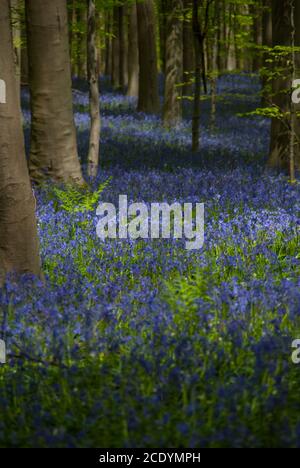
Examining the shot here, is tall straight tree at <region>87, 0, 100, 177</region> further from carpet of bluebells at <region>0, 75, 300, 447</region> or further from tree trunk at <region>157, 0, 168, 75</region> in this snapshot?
tree trunk at <region>157, 0, 168, 75</region>

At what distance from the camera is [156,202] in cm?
884

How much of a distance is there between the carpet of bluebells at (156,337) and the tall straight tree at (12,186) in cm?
26

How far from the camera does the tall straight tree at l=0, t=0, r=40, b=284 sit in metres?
5.21

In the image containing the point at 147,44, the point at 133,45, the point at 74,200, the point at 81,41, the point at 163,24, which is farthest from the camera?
the point at 81,41

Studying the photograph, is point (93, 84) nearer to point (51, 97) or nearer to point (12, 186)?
point (51, 97)

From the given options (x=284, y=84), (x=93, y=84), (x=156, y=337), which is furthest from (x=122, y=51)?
(x=156, y=337)

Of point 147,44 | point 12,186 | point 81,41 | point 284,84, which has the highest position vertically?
point 81,41

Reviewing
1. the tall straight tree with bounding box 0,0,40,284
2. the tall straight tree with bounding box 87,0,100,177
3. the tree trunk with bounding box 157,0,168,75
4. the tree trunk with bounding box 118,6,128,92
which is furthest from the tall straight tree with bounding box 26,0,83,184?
the tree trunk with bounding box 118,6,128,92

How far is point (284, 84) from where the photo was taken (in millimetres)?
11625

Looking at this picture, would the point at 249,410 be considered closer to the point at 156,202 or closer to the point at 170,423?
the point at 170,423

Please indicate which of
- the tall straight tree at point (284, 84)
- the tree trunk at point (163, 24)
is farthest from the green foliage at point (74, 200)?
the tree trunk at point (163, 24)

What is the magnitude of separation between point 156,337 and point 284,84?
8.27 metres

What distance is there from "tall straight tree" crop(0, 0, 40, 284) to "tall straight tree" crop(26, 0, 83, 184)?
4128 millimetres

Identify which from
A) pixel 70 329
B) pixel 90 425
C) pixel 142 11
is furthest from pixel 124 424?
pixel 142 11
